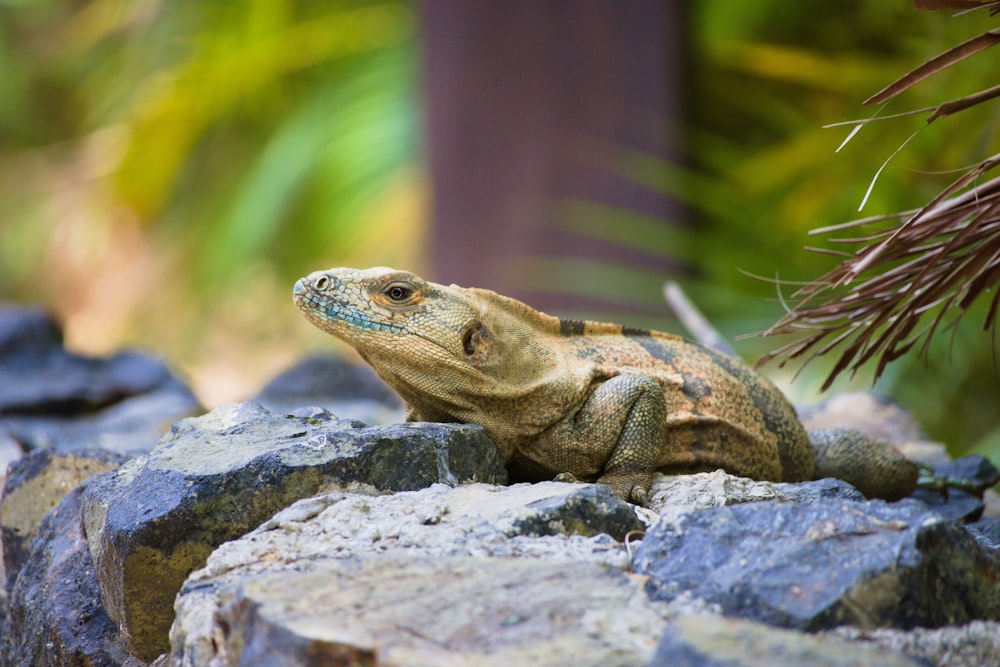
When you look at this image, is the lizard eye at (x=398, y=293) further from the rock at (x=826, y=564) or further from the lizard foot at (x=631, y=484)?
the rock at (x=826, y=564)

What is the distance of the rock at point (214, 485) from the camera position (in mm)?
2689

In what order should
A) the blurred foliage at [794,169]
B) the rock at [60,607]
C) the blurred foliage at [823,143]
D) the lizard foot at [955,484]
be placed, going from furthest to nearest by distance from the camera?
the blurred foliage at [794,169]
the blurred foliage at [823,143]
the lizard foot at [955,484]
the rock at [60,607]

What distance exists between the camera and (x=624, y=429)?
3494mm

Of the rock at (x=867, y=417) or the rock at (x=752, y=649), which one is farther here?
the rock at (x=867, y=417)

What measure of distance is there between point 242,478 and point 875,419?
3751mm

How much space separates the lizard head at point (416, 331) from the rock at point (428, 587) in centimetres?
61

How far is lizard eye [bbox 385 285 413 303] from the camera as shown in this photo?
3387 millimetres

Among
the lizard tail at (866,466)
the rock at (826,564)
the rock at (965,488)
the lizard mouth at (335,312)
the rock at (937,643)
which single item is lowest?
the rock at (965,488)

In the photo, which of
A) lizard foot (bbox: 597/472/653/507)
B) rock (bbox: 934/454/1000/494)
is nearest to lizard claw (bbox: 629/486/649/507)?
lizard foot (bbox: 597/472/653/507)

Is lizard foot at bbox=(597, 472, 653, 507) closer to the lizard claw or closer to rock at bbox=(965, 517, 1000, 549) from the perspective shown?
the lizard claw

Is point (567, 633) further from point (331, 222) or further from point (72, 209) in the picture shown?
point (72, 209)

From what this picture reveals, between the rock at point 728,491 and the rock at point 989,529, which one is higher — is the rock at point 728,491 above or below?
above

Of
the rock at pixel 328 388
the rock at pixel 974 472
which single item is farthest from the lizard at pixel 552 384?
the rock at pixel 328 388

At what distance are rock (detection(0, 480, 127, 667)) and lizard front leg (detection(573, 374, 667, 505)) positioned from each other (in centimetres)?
156
